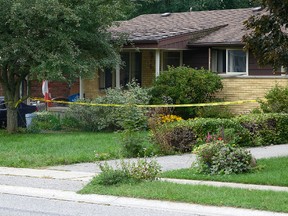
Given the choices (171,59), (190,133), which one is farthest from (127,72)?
(190,133)

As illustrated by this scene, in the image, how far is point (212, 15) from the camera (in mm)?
30625

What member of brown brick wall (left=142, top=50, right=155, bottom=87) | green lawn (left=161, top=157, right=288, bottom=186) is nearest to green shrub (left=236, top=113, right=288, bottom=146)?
green lawn (left=161, top=157, right=288, bottom=186)

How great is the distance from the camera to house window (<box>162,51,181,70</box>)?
91.6 feet

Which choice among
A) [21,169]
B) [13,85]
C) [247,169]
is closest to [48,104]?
[13,85]

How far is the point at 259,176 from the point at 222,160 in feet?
3.06

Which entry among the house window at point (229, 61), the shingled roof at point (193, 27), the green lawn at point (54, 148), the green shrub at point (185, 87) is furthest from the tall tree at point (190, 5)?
the green lawn at point (54, 148)

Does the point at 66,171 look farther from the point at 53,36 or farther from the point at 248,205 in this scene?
the point at 53,36

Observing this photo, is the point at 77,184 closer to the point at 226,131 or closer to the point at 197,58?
the point at 226,131

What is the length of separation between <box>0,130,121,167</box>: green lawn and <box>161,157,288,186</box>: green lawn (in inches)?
125

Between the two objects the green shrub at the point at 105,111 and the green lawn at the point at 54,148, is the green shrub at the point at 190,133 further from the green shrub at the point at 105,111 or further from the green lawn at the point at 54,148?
the green shrub at the point at 105,111

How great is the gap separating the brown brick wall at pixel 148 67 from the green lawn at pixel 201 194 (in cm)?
1596

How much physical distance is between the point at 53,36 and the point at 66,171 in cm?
716

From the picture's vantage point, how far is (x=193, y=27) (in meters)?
28.0

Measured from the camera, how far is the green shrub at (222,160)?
13305 mm
